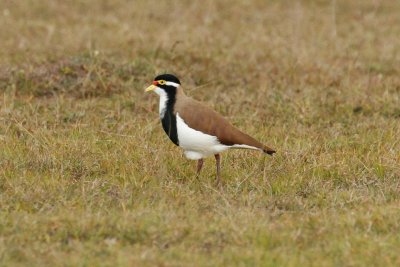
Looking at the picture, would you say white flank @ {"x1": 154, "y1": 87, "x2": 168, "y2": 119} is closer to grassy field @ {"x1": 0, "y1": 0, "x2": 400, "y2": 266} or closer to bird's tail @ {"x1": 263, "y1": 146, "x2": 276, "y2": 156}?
grassy field @ {"x1": 0, "y1": 0, "x2": 400, "y2": 266}

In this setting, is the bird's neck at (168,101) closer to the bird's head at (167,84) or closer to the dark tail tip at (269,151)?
the bird's head at (167,84)

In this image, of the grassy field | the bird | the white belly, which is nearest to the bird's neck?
the bird

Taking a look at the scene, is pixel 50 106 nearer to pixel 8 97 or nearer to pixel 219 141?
pixel 8 97

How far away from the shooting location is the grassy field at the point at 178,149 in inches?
238

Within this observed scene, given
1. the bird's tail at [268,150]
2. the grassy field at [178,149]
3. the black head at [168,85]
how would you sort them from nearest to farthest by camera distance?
the grassy field at [178,149]
the bird's tail at [268,150]
the black head at [168,85]

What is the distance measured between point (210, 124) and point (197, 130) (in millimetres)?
140

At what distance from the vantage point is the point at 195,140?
7.49 m

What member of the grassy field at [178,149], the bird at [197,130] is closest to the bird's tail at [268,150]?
the bird at [197,130]

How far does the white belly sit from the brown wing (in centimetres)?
4

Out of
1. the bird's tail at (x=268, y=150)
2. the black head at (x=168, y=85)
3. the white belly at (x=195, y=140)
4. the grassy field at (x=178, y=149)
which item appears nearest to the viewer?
the grassy field at (x=178, y=149)

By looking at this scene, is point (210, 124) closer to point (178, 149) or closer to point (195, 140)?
point (195, 140)

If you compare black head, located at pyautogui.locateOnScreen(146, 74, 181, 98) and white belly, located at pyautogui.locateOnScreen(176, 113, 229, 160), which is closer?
white belly, located at pyautogui.locateOnScreen(176, 113, 229, 160)

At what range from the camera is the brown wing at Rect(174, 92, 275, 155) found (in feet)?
24.7

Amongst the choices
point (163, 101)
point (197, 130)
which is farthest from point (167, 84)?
point (197, 130)
